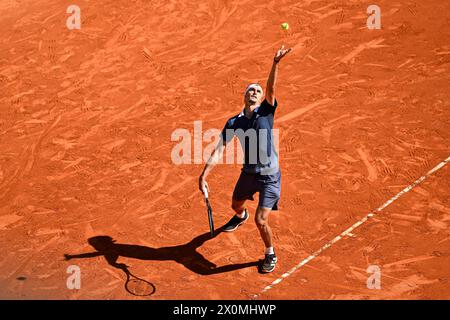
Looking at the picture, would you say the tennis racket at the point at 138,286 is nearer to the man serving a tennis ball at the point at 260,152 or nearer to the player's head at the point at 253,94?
the man serving a tennis ball at the point at 260,152

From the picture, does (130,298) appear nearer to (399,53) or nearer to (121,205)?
(121,205)

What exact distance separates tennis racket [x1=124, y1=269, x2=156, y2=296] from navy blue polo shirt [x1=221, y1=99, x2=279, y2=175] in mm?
2033

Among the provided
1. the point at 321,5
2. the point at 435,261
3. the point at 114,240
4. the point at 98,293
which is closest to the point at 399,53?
the point at 321,5

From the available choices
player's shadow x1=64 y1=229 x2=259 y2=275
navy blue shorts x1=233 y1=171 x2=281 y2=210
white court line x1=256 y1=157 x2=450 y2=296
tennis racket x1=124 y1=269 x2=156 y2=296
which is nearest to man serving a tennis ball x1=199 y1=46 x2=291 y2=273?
navy blue shorts x1=233 y1=171 x2=281 y2=210

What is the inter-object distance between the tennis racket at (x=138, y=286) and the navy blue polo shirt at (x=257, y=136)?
2033mm

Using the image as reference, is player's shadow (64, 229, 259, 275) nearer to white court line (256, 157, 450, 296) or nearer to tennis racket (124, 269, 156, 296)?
tennis racket (124, 269, 156, 296)

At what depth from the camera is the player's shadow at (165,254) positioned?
8.75 m

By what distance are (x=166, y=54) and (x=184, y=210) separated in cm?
546

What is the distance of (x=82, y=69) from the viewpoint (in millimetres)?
14094

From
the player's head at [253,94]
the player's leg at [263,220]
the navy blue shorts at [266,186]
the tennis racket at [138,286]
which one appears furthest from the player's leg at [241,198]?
the tennis racket at [138,286]

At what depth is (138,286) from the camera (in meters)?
8.52

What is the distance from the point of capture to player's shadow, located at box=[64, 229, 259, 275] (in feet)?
28.7

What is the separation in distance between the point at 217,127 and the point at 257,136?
3664mm

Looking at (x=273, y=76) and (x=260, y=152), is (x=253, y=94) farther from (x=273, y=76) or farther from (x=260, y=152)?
(x=260, y=152)
